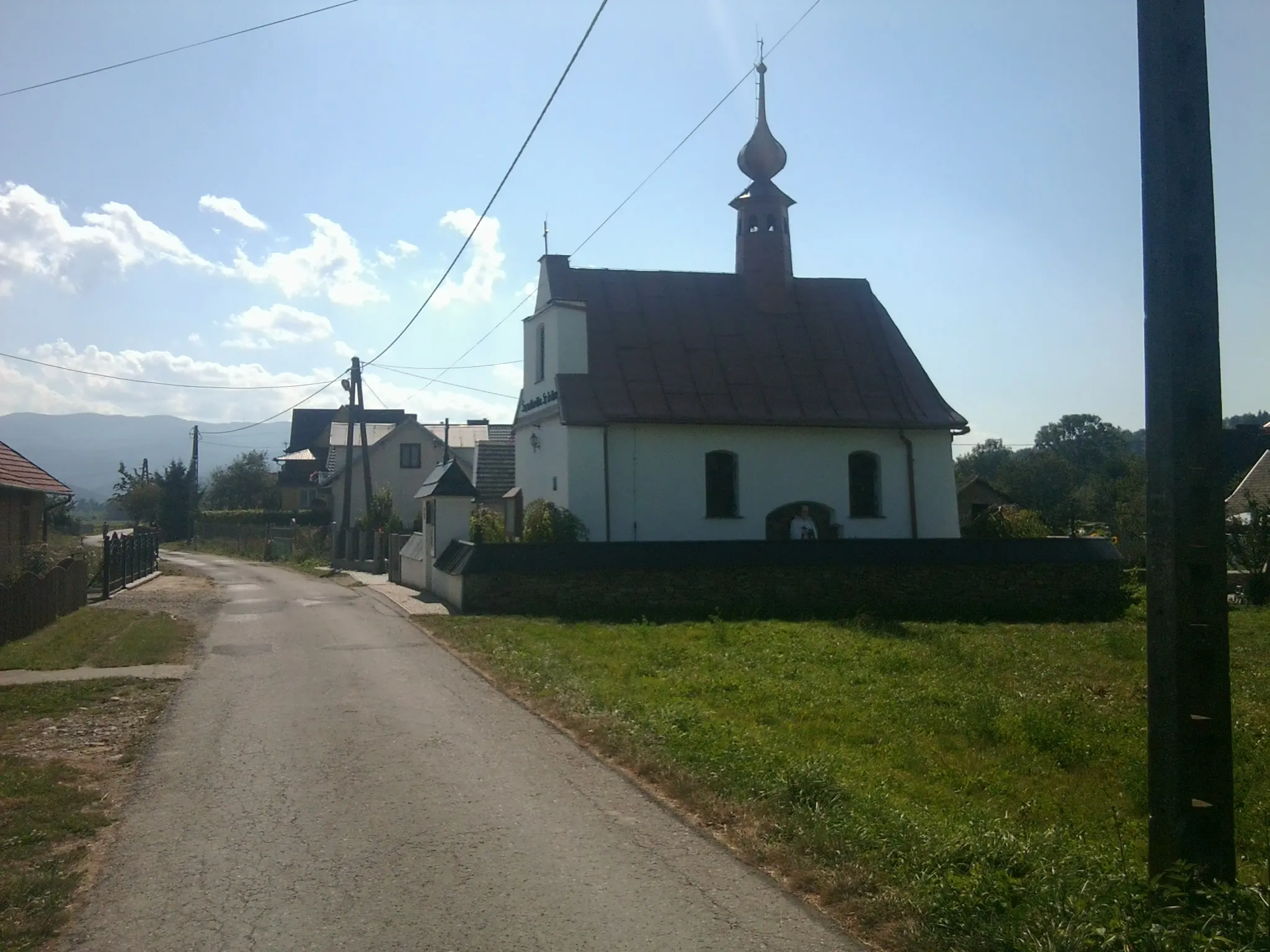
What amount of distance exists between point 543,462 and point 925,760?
19.8 metres

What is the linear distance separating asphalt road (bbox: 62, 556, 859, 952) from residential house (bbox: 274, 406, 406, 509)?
60193mm

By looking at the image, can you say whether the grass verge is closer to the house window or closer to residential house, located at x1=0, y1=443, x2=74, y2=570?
residential house, located at x1=0, y1=443, x2=74, y2=570

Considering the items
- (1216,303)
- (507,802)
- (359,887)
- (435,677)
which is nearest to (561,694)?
(435,677)

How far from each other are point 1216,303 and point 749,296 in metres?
25.4

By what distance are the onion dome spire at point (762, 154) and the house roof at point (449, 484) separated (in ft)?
39.5

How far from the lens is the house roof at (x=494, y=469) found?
3416cm

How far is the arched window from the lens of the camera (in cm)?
2792

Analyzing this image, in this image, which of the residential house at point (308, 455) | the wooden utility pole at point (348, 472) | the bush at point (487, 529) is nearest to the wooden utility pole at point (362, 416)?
the wooden utility pole at point (348, 472)

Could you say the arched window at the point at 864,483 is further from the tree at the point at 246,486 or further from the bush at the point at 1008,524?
the tree at the point at 246,486

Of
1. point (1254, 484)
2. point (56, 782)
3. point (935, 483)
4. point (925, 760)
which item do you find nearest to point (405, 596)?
point (935, 483)

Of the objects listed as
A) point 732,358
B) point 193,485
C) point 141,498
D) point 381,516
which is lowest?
point 381,516

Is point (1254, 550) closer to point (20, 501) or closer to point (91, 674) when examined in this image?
point (91, 674)

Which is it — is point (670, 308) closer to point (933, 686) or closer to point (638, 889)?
point (933, 686)

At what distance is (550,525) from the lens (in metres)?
23.2
